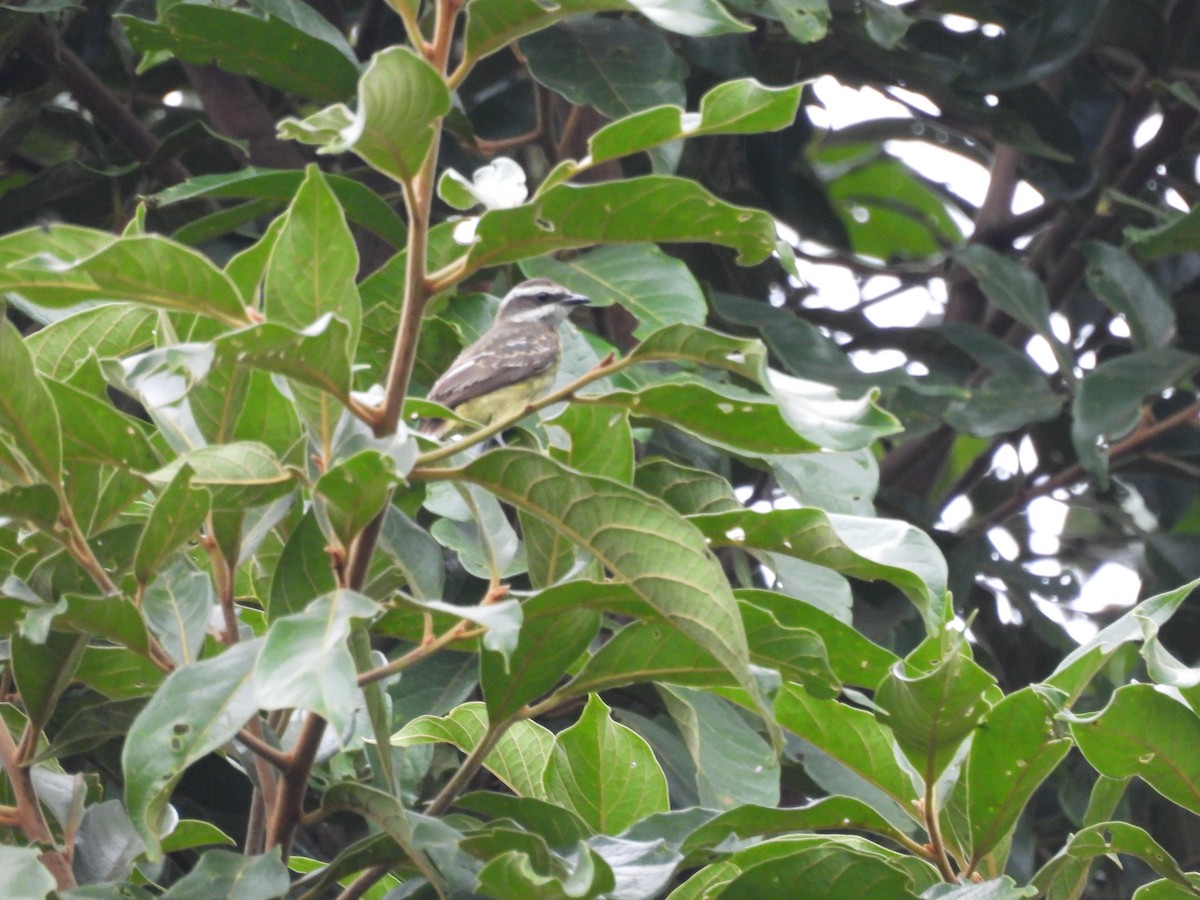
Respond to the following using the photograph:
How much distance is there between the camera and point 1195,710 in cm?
195

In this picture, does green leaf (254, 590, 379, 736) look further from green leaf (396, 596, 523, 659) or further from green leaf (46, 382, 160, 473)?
green leaf (46, 382, 160, 473)

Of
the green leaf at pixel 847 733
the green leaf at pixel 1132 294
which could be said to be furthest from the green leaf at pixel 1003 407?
the green leaf at pixel 847 733

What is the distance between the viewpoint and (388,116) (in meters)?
1.46

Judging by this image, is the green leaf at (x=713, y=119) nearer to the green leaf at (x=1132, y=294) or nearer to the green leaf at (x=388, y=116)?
the green leaf at (x=388, y=116)

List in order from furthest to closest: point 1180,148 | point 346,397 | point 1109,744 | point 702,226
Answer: point 1180,148 < point 1109,744 < point 702,226 < point 346,397

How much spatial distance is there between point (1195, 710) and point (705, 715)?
87cm

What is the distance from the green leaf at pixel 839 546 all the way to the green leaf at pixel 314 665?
497 millimetres

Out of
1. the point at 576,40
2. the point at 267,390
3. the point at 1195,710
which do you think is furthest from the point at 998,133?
the point at 267,390

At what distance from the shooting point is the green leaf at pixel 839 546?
5.73ft

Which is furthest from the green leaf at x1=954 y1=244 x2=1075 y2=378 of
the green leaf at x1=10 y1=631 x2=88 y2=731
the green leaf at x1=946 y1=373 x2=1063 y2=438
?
the green leaf at x1=10 y1=631 x2=88 y2=731

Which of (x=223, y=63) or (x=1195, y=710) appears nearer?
(x=1195, y=710)

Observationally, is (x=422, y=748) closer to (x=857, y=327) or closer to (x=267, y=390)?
(x=267, y=390)

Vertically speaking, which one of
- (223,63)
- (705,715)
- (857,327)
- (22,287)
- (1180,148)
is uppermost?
(22,287)

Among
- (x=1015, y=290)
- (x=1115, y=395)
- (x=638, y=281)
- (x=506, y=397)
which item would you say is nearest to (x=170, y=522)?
(x=638, y=281)
